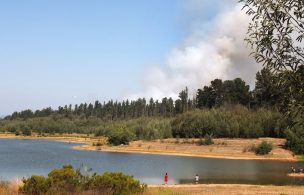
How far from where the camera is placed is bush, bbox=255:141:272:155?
4466 inches

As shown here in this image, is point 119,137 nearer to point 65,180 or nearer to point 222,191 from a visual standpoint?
point 222,191

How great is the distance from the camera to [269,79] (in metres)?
11.7

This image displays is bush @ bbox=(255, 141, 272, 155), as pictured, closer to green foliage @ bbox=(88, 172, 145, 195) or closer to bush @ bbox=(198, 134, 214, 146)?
bush @ bbox=(198, 134, 214, 146)

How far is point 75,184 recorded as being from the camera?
2467 centimetres

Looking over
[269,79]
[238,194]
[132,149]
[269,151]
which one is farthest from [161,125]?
[269,79]

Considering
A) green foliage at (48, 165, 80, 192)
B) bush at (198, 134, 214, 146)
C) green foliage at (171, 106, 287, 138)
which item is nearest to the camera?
green foliage at (48, 165, 80, 192)

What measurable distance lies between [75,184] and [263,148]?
95.6 meters

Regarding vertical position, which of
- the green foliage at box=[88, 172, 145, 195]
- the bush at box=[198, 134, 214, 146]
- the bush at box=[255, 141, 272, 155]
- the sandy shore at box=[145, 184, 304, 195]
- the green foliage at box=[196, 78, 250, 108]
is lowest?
the sandy shore at box=[145, 184, 304, 195]

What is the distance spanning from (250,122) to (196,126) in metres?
18.0

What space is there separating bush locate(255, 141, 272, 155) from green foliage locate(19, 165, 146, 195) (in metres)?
92.9

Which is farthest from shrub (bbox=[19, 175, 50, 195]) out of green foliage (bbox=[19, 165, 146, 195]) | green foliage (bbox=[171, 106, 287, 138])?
green foliage (bbox=[171, 106, 287, 138])

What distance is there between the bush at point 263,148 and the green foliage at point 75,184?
92.9 metres

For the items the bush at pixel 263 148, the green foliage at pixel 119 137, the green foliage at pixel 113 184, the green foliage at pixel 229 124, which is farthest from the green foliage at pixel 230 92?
the green foliage at pixel 113 184

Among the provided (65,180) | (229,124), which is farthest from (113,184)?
(229,124)
